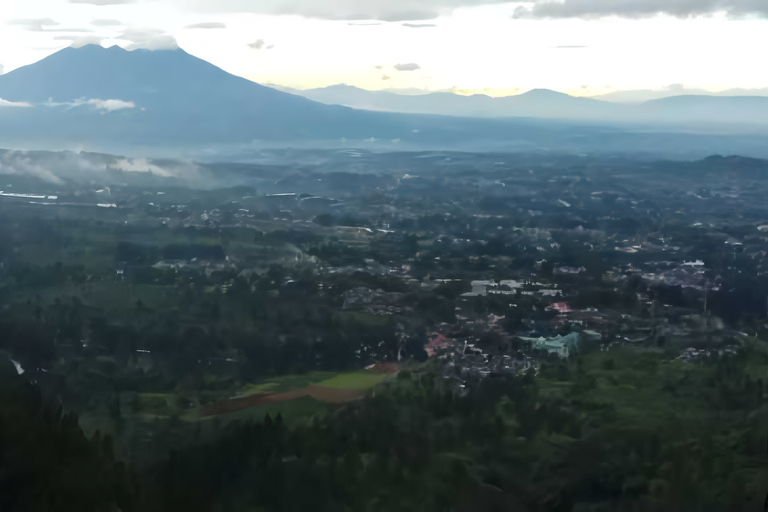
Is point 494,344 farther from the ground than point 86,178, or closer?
closer

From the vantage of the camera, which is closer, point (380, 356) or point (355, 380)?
point (355, 380)

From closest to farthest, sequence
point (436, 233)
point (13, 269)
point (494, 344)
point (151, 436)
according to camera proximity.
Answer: point (151, 436) → point (494, 344) → point (13, 269) → point (436, 233)

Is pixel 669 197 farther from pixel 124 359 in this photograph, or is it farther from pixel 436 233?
pixel 124 359

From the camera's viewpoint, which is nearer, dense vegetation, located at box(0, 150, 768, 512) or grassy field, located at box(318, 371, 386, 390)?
dense vegetation, located at box(0, 150, 768, 512)

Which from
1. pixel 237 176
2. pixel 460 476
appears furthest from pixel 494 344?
pixel 237 176

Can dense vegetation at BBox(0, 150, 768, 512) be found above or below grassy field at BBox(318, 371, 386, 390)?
above

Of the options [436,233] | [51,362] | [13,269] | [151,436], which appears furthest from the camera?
[436,233]

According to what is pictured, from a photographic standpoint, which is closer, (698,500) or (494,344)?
(698,500)

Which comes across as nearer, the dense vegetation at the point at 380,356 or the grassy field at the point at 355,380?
the dense vegetation at the point at 380,356

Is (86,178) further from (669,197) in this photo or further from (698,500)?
(698,500)

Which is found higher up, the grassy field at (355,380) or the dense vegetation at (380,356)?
the dense vegetation at (380,356)

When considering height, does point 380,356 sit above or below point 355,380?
above
